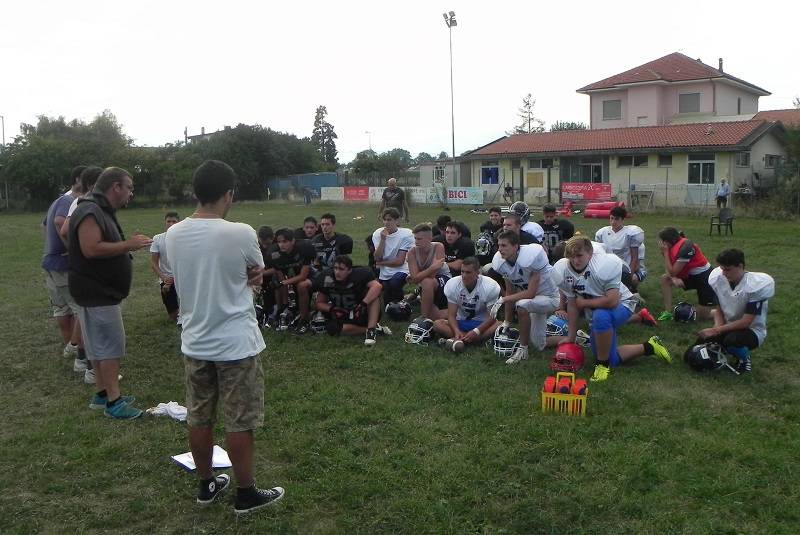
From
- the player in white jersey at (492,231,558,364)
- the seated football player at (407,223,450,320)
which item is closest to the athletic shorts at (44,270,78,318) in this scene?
the seated football player at (407,223,450,320)

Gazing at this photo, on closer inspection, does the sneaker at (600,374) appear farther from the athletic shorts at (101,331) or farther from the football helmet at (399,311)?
the athletic shorts at (101,331)

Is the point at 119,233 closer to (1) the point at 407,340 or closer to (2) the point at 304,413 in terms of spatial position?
(2) the point at 304,413

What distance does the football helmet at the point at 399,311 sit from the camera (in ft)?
27.8

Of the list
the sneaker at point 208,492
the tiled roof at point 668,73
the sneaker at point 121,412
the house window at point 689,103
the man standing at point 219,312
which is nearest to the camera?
the man standing at point 219,312

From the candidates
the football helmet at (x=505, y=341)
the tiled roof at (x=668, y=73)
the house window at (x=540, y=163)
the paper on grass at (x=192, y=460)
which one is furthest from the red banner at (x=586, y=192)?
the paper on grass at (x=192, y=460)

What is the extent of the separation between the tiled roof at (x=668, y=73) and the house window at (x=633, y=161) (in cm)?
891

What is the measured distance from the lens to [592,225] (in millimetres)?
21984

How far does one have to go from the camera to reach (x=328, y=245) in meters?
8.85

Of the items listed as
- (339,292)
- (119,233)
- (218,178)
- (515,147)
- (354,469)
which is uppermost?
(515,147)

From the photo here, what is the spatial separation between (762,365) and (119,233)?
5.82m

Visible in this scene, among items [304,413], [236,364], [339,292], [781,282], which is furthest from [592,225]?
[236,364]

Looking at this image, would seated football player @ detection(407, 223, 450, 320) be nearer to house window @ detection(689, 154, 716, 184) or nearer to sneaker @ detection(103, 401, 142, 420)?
sneaker @ detection(103, 401, 142, 420)

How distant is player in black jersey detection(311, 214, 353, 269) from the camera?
876 cm

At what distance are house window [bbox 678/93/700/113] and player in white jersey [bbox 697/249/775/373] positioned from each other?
1509 inches
